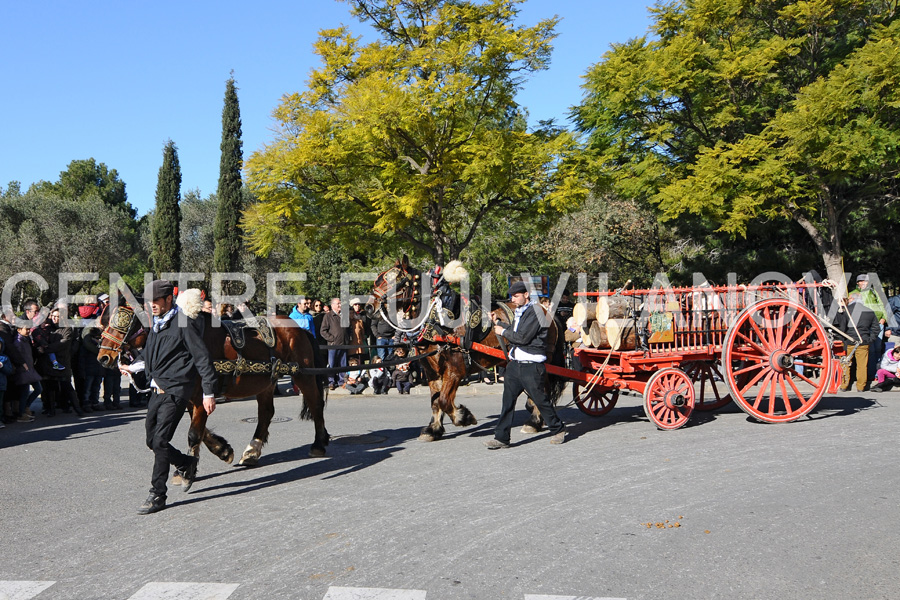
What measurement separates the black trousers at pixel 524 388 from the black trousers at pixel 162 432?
3.57 meters

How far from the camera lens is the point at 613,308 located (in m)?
9.34

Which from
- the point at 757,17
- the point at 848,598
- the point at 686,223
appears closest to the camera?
the point at 848,598

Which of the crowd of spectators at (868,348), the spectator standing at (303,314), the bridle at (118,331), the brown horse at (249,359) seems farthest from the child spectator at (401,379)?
the crowd of spectators at (868,348)

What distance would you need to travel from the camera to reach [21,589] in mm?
4469

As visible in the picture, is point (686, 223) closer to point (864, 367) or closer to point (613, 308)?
point (864, 367)

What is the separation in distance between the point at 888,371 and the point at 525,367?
8432 millimetres

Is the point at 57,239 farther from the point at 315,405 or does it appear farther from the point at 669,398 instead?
the point at 669,398

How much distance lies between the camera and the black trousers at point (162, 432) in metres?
6.20

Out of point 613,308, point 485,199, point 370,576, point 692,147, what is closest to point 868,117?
point 692,147

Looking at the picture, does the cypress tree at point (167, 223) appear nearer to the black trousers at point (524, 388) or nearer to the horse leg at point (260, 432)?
the horse leg at point (260, 432)

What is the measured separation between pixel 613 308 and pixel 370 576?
569 cm

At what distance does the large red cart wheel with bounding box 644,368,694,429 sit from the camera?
8.98 m

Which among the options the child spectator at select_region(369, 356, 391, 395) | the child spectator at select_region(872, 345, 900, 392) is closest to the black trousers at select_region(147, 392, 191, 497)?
the child spectator at select_region(369, 356, 391, 395)

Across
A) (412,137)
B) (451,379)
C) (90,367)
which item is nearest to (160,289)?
(451,379)
